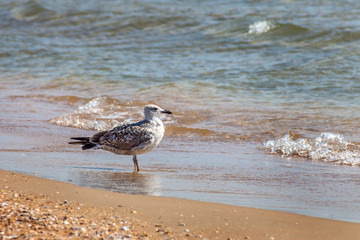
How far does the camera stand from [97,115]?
8914 mm

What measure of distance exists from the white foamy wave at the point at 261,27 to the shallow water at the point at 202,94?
3cm

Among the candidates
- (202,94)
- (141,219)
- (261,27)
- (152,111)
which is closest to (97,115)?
(202,94)

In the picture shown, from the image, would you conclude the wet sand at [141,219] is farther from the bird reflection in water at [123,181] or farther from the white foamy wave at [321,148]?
the white foamy wave at [321,148]

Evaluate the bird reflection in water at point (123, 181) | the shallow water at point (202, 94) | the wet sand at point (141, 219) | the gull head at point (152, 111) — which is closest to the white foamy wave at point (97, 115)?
the shallow water at point (202, 94)

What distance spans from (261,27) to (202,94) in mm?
5371

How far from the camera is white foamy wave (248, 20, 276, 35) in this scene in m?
14.6

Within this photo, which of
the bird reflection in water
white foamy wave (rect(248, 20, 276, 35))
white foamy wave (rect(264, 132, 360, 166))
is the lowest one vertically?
white foamy wave (rect(264, 132, 360, 166))

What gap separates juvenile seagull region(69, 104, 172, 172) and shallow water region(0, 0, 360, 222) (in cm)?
21

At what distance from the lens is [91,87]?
440 inches

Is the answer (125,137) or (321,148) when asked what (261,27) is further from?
(125,137)

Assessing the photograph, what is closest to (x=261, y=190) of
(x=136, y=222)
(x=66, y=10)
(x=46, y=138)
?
(x=136, y=222)

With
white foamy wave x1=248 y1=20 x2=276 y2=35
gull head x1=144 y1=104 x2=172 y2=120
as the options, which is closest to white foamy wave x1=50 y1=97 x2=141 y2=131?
gull head x1=144 y1=104 x2=172 y2=120

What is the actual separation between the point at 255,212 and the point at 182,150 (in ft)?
8.56

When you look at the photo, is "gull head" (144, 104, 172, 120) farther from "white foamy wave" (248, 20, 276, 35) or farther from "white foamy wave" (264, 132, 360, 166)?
"white foamy wave" (248, 20, 276, 35)
